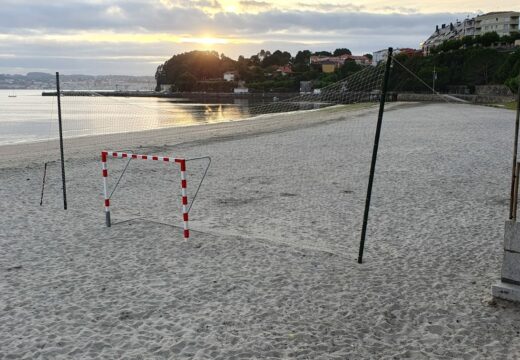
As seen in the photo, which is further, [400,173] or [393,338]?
[400,173]

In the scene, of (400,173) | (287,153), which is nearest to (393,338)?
(400,173)

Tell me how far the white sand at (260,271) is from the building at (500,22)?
11666cm

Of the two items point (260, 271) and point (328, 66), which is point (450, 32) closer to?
point (328, 66)

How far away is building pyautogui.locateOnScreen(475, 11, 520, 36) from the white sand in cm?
11666

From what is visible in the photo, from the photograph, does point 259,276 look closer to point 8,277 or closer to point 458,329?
point 458,329

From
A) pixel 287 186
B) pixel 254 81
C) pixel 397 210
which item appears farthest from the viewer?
pixel 254 81

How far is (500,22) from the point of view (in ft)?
369

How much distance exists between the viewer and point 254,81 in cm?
14850

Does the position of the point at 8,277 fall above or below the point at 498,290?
below

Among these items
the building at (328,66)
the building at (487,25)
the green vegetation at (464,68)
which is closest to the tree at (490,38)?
the green vegetation at (464,68)

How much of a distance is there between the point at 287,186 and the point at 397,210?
9.79 feet

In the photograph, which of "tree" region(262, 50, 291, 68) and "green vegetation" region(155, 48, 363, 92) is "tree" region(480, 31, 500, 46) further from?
"tree" region(262, 50, 291, 68)

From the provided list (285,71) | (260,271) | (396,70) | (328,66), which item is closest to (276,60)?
(285,71)

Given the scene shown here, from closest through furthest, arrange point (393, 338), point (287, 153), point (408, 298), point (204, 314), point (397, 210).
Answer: point (393, 338)
point (204, 314)
point (408, 298)
point (397, 210)
point (287, 153)
